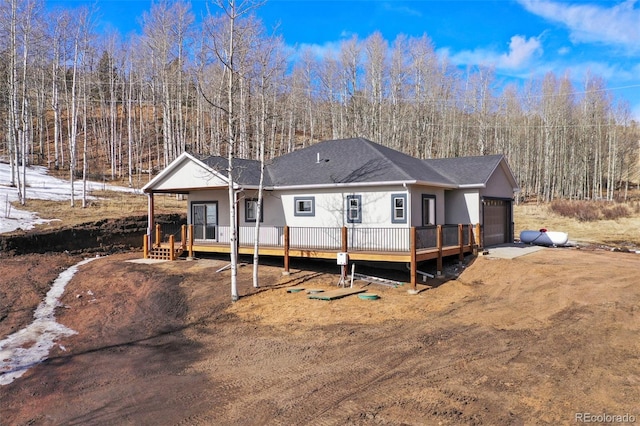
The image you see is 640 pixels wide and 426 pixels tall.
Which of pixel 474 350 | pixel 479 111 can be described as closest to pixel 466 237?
pixel 474 350

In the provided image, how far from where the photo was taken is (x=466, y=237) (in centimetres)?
1736

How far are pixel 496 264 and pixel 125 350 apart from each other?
12.2m

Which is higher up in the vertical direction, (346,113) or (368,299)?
(346,113)

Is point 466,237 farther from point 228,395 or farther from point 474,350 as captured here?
point 228,395

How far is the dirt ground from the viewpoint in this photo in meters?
6.27

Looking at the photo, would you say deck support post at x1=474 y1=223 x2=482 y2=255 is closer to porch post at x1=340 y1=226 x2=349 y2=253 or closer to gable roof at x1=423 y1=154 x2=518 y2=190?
gable roof at x1=423 y1=154 x2=518 y2=190

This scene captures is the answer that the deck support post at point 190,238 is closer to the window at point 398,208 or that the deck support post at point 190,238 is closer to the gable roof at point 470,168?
the window at point 398,208

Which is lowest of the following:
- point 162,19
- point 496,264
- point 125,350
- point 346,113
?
point 125,350

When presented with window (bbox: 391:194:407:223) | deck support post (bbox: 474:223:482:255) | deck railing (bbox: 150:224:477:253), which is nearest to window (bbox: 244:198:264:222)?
deck railing (bbox: 150:224:477:253)

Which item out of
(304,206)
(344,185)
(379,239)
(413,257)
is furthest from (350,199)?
(413,257)

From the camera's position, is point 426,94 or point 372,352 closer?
point 372,352

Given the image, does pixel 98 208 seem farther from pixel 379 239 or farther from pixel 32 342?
pixel 379 239

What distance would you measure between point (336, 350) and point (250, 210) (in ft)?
36.6

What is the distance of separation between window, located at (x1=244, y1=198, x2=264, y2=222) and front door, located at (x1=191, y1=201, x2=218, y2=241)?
5.43ft
